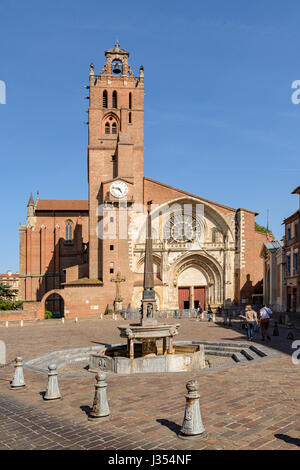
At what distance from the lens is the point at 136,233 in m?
40.3

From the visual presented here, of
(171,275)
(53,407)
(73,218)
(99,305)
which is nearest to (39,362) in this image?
(53,407)

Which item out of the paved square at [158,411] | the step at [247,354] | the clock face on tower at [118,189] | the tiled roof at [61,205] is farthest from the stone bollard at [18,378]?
the tiled roof at [61,205]

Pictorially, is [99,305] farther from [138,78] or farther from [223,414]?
[223,414]

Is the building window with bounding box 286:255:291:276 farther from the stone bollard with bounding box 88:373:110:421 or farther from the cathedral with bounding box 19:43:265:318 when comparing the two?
the stone bollard with bounding box 88:373:110:421

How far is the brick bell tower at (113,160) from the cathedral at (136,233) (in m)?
0.09

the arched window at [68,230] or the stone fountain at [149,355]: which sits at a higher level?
the arched window at [68,230]

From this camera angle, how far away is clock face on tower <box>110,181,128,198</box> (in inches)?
1490

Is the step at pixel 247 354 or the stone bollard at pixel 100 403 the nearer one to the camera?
the stone bollard at pixel 100 403

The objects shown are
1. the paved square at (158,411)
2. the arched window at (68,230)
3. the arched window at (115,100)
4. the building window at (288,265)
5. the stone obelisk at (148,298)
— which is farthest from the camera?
the arched window at (68,230)

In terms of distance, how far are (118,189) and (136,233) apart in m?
5.09

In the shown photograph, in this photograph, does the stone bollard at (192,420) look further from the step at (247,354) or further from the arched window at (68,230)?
the arched window at (68,230)

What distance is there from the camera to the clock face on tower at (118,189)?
3784 centimetres

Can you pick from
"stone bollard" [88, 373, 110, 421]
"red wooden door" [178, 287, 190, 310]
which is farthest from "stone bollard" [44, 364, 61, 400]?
"red wooden door" [178, 287, 190, 310]

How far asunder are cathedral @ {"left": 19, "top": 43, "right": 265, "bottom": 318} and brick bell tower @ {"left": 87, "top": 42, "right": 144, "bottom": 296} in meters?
0.09
